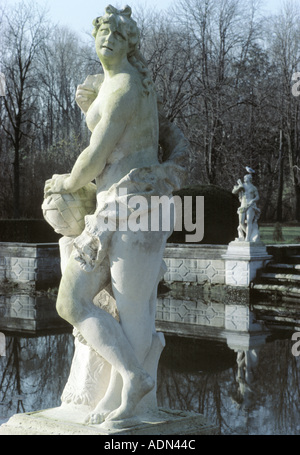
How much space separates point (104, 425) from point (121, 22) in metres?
2.42

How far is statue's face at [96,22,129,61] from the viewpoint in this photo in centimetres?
468

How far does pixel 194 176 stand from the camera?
34.9 m

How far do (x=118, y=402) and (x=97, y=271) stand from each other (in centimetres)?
Result: 78

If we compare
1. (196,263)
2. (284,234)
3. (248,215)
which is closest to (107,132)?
(248,215)

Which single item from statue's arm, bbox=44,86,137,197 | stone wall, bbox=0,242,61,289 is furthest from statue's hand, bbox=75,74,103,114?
stone wall, bbox=0,242,61,289

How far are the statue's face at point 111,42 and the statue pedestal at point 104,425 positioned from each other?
2201mm

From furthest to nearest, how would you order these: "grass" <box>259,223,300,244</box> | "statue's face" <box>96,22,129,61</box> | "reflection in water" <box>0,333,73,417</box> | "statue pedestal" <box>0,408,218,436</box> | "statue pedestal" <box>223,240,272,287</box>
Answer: "grass" <box>259,223,300,244</box>, "statue pedestal" <box>223,240,272,287</box>, "reflection in water" <box>0,333,73,417</box>, "statue's face" <box>96,22,129,61</box>, "statue pedestal" <box>0,408,218,436</box>

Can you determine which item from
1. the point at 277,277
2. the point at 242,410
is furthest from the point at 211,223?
the point at 242,410

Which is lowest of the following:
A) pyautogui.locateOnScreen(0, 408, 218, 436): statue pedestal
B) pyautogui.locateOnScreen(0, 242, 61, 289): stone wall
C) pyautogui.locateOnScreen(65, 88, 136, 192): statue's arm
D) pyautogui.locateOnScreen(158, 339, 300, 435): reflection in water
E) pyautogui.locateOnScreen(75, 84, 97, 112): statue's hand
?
pyautogui.locateOnScreen(158, 339, 300, 435): reflection in water

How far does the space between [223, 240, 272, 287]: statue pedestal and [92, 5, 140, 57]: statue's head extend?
10793mm

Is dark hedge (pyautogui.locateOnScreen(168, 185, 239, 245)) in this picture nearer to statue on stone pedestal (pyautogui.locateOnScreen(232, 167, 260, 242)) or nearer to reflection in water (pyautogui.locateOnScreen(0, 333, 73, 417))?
statue on stone pedestal (pyautogui.locateOnScreen(232, 167, 260, 242))

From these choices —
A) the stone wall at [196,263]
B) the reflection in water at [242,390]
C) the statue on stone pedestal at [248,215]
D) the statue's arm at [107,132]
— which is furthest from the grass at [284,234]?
the statue's arm at [107,132]

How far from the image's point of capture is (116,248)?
451 cm
